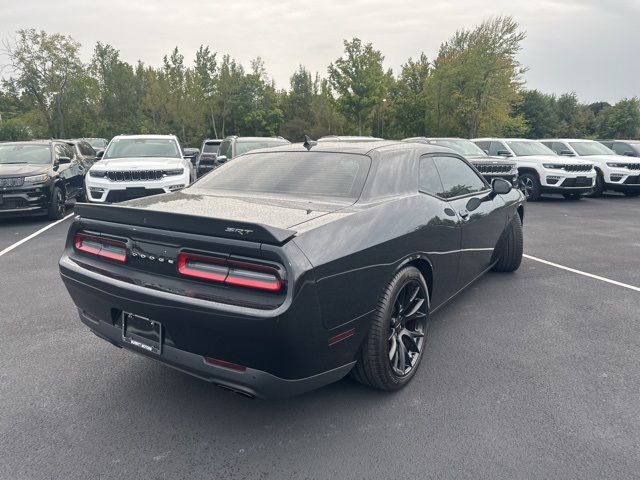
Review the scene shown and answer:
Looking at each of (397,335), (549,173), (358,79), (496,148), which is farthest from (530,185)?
(358,79)

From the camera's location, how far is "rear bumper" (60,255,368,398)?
2086 mm

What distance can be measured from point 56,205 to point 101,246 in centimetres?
763

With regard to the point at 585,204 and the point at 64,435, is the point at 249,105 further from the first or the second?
the point at 64,435

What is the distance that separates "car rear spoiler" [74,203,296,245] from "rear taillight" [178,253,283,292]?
0.41ft

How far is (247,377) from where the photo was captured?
2.21 m

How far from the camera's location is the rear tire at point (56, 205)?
9.06m

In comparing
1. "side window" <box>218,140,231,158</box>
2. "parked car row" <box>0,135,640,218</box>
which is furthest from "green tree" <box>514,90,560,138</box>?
"side window" <box>218,140,231,158</box>

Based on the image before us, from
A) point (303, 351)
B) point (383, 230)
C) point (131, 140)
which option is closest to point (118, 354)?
point (303, 351)

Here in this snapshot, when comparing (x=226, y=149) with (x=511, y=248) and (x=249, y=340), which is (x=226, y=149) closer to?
(x=511, y=248)

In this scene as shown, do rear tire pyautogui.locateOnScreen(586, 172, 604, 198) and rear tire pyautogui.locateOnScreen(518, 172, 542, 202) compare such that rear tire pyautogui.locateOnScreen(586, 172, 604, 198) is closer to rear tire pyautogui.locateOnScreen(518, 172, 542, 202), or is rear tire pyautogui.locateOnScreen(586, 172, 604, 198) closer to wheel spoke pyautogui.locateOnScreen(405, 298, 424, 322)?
rear tire pyautogui.locateOnScreen(518, 172, 542, 202)

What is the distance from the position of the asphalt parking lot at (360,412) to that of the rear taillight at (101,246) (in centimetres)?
90

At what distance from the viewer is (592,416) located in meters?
2.62

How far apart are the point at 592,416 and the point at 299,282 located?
1.94 m

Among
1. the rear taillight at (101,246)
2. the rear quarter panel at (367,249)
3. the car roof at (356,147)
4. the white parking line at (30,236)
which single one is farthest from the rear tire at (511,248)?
the white parking line at (30,236)
